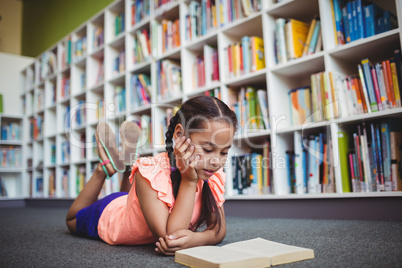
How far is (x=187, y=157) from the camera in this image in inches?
37.8

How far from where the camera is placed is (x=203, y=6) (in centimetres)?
250

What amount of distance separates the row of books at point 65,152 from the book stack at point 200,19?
6.95 ft

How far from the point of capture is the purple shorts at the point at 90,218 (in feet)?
4.57

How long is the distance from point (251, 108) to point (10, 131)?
3.74 m

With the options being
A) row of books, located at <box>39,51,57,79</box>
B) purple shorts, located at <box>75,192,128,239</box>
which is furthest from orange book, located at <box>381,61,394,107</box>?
row of books, located at <box>39,51,57,79</box>

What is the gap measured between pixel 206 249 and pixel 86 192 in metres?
0.93

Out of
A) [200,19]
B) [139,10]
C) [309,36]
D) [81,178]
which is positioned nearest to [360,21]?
[309,36]

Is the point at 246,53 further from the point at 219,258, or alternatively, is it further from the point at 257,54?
the point at 219,258

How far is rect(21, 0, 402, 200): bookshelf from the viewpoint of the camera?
1.86 m

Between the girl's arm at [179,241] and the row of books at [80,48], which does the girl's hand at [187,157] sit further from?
the row of books at [80,48]

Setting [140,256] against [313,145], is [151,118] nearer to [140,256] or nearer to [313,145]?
[313,145]

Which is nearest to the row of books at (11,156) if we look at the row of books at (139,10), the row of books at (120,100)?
the row of books at (120,100)

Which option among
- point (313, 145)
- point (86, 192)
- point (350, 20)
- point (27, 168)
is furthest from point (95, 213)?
point (27, 168)

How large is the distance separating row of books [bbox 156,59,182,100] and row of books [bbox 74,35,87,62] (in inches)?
55.9
